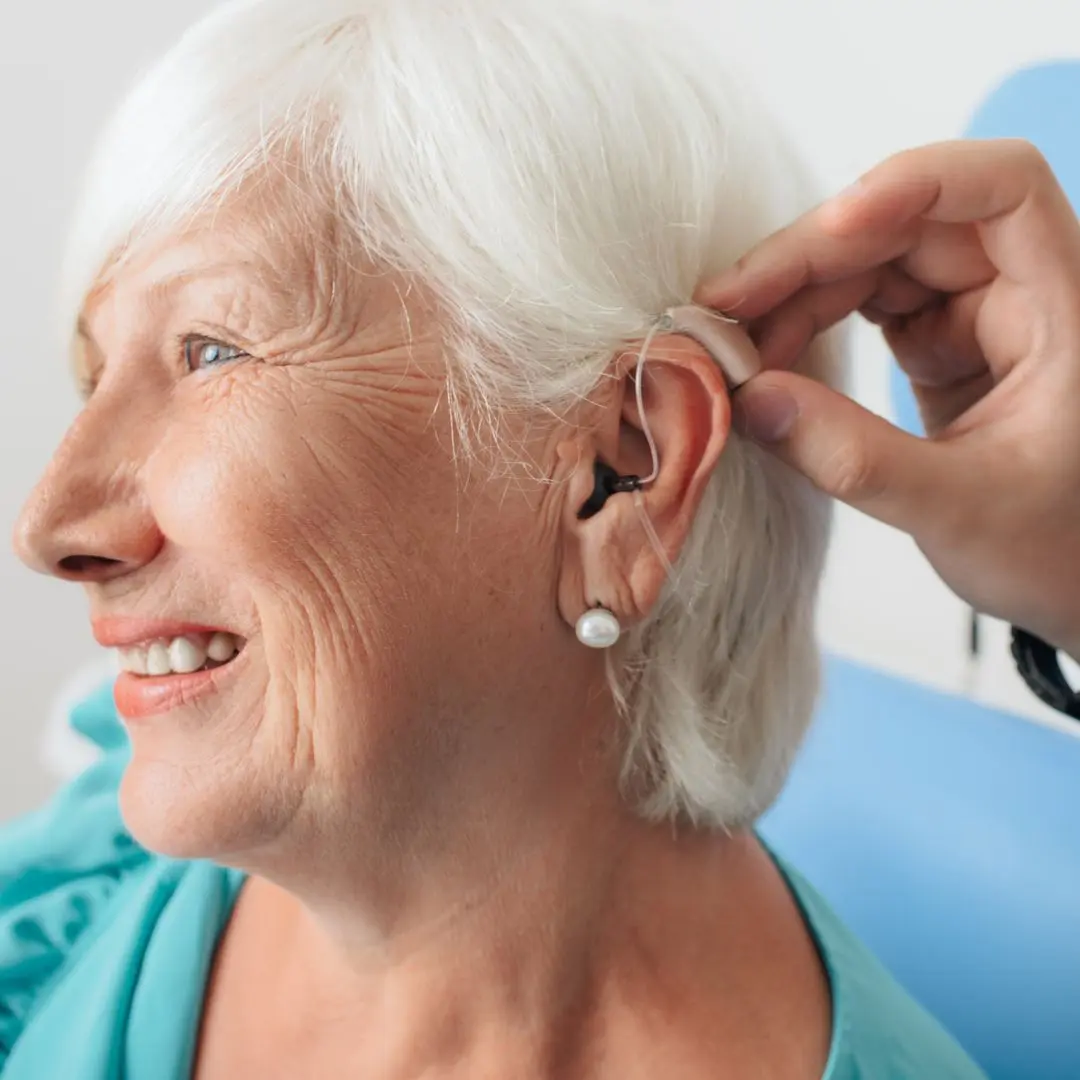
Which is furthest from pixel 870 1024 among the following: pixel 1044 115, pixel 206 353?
pixel 1044 115

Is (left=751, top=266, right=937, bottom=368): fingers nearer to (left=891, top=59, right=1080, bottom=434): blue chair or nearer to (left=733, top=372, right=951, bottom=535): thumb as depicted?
(left=733, top=372, right=951, bottom=535): thumb

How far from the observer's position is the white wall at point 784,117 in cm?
190

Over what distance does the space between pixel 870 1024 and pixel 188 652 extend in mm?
652

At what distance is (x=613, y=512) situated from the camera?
81cm

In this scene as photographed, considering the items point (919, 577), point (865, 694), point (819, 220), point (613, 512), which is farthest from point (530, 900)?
point (919, 577)

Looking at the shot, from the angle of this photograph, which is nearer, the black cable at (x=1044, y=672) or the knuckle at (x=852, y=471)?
the knuckle at (x=852, y=471)

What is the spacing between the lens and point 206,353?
81 centimetres

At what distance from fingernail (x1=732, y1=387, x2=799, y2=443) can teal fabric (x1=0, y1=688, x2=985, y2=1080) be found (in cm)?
49

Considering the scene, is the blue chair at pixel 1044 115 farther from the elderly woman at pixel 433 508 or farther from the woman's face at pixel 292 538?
the woman's face at pixel 292 538

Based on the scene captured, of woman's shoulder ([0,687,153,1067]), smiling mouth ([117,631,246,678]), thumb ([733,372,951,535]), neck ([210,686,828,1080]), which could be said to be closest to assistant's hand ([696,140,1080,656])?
thumb ([733,372,951,535])

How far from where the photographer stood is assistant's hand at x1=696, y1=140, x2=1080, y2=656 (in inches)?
31.7

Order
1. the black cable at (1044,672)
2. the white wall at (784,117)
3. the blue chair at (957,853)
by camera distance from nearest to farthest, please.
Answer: the black cable at (1044,672), the blue chair at (957,853), the white wall at (784,117)

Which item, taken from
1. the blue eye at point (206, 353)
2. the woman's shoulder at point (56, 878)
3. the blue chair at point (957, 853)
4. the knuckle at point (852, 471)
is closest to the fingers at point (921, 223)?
the knuckle at point (852, 471)

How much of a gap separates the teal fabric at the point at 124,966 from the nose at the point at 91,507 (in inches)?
15.9
